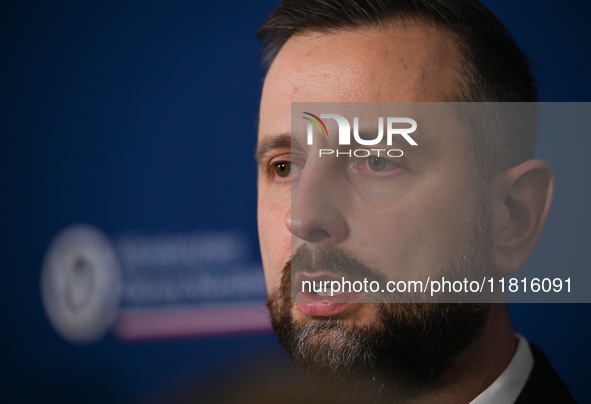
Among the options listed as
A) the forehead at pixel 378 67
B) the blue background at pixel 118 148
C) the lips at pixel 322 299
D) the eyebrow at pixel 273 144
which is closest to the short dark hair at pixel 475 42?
the forehead at pixel 378 67

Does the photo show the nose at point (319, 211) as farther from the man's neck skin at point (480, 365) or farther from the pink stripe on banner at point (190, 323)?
the pink stripe on banner at point (190, 323)

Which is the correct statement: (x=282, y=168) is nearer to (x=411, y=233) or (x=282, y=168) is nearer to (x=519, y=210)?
(x=411, y=233)

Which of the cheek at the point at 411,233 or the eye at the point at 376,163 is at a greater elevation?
the eye at the point at 376,163

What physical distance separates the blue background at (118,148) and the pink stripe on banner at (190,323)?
4 cm

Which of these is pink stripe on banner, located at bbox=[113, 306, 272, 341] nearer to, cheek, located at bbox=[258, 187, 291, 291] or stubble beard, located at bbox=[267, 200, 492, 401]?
cheek, located at bbox=[258, 187, 291, 291]

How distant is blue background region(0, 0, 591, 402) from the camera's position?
5.29 feet

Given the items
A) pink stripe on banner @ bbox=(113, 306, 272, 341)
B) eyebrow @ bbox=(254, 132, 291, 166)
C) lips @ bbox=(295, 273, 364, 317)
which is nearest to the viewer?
lips @ bbox=(295, 273, 364, 317)

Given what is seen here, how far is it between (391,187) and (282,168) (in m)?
0.31

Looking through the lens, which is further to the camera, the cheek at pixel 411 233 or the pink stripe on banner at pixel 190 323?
the pink stripe on banner at pixel 190 323

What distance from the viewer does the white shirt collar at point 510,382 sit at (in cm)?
105

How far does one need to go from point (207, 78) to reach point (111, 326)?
3.26 ft

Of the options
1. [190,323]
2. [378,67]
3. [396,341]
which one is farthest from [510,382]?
[190,323]

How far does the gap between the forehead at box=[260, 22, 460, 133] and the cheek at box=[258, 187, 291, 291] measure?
25 centimetres

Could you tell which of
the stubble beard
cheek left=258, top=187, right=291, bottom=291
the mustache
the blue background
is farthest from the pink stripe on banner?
the mustache
